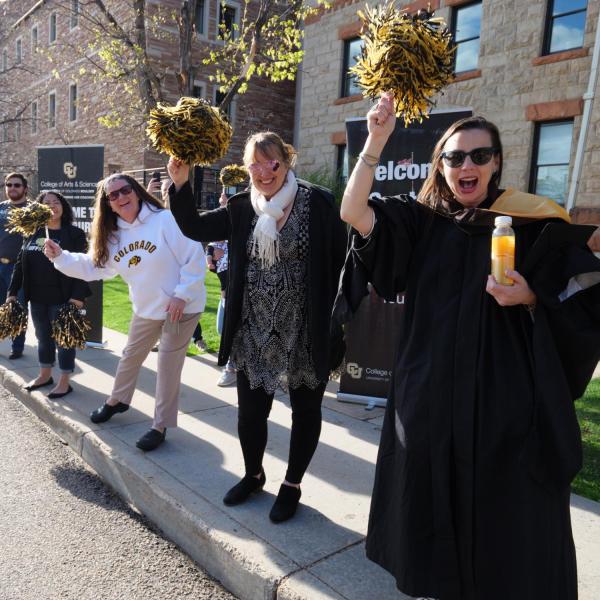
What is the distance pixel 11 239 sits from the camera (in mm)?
6602

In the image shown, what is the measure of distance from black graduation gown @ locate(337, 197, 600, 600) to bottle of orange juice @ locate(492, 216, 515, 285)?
5.8 inches

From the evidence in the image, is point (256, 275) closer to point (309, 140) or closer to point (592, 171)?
point (592, 171)

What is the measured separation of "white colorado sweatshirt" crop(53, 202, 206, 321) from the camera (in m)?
3.81

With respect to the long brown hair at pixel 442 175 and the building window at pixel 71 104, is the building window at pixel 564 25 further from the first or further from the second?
the building window at pixel 71 104

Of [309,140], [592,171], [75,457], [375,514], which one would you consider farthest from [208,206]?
[375,514]

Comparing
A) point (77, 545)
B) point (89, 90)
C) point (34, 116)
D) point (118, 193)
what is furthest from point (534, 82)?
point (34, 116)

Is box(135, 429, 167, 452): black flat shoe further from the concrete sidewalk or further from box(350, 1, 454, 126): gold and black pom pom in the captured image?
box(350, 1, 454, 126): gold and black pom pom

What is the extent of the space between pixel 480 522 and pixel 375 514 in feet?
1.42

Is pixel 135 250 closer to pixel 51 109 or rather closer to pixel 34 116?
pixel 51 109

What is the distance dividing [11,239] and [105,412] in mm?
3467

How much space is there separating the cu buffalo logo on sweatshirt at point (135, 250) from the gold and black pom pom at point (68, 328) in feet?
3.86

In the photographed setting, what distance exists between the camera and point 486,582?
1.84 metres

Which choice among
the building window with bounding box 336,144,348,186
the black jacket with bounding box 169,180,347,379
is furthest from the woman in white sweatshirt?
the building window with bounding box 336,144,348,186

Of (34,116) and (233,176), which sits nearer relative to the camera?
(233,176)
